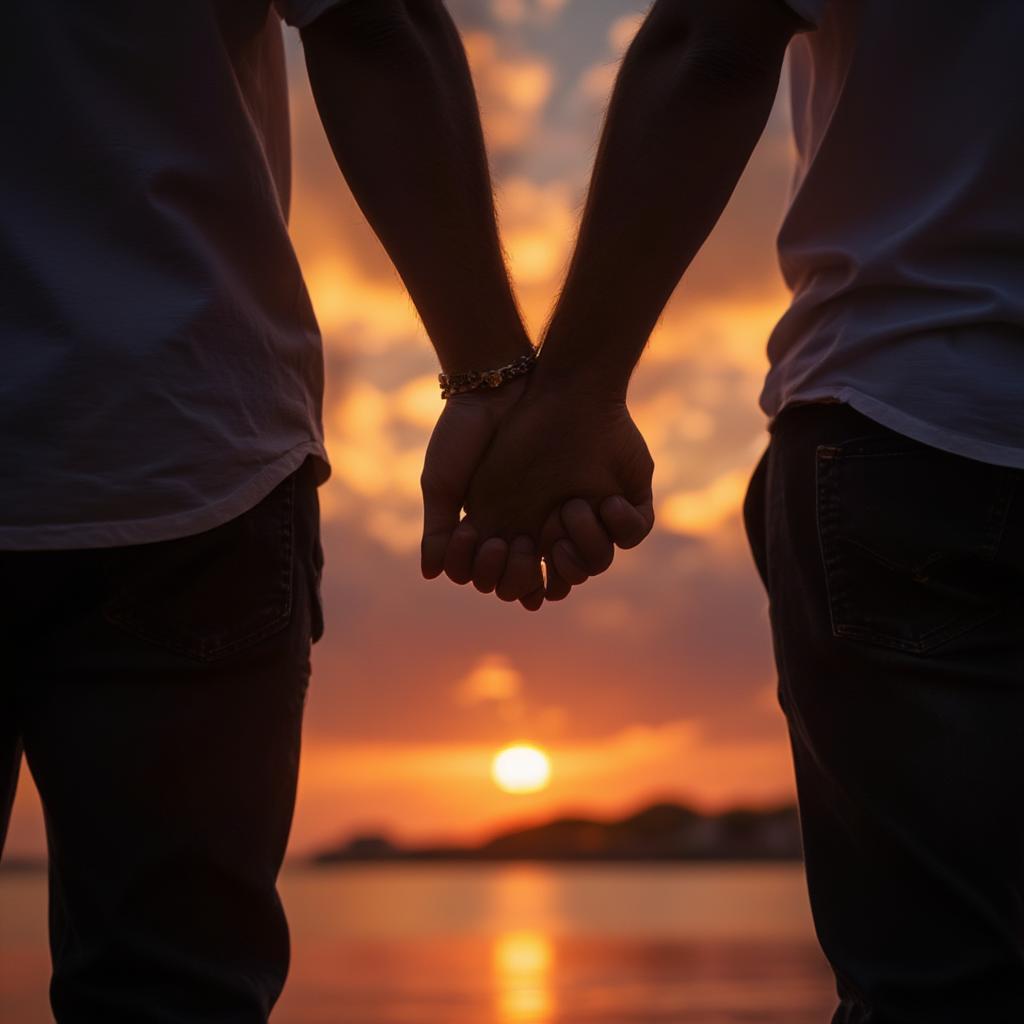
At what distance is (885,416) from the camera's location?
154cm

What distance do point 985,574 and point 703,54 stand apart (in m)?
0.80

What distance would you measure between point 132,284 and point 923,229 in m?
1.00

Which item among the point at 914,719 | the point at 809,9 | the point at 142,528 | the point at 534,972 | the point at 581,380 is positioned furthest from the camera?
the point at 534,972

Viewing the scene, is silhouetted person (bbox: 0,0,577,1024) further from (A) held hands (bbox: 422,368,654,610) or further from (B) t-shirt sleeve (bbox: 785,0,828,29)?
(B) t-shirt sleeve (bbox: 785,0,828,29)

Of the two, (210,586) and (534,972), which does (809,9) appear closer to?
(210,586)

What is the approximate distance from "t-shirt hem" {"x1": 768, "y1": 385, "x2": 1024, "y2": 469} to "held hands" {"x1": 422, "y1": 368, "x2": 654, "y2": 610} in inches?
16.8

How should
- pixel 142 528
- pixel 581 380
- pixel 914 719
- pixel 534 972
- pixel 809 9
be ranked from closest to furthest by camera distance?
pixel 142 528, pixel 914 719, pixel 809 9, pixel 581 380, pixel 534 972

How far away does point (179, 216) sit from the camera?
57.1 inches

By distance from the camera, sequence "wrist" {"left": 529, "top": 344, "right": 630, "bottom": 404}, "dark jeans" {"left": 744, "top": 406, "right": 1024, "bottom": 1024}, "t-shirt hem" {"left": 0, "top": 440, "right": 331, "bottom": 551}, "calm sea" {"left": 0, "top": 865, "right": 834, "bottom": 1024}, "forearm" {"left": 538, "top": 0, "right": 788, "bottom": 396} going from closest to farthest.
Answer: "t-shirt hem" {"left": 0, "top": 440, "right": 331, "bottom": 551}
"dark jeans" {"left": 744, "top": 406, "right": 1024, "bottom": 1024}
"forearm" {"left": 538, "top": 0, "right": 788, "bottom": 396}
"wrist" {"left": 529, "top": 344, "right": 630, "bottom": 404}
"calm sea" {"left": 0, "top": 865, "right": 834, "bottom": 1024}

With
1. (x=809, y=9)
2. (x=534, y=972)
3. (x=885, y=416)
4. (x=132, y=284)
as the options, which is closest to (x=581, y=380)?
(x=885, y=416)

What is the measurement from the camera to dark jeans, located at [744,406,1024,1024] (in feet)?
4.81

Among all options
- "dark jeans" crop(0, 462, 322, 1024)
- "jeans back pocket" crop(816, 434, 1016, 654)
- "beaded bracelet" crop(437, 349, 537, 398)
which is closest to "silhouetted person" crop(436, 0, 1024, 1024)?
"jeans back pocket" crop(816, 434, 1016, 654)

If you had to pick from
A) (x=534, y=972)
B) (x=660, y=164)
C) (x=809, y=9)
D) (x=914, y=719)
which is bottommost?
(x=534, y=972)

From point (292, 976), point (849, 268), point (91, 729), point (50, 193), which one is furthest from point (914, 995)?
point (292, 976)
